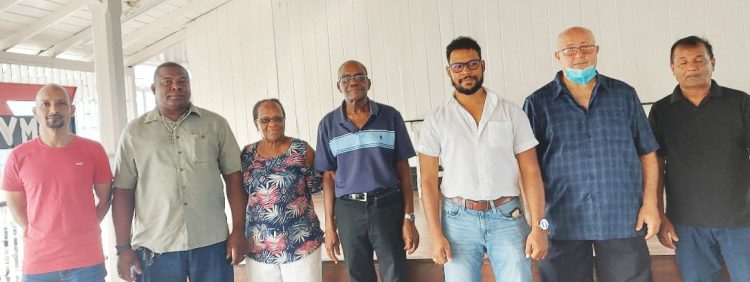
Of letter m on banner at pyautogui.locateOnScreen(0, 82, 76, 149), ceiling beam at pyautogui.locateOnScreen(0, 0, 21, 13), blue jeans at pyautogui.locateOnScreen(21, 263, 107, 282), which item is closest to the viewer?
blue jeans at pyautogui.locateOnScreen(21, 263, 107, 282)

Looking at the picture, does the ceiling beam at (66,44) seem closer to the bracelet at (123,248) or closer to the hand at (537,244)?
the bracelet at (123,248)

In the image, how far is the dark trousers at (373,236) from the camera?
91.0 inches

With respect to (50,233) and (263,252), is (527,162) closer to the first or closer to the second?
(263,252)

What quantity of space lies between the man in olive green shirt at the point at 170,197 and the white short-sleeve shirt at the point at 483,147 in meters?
1.00

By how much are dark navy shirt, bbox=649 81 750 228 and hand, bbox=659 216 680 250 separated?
36mm

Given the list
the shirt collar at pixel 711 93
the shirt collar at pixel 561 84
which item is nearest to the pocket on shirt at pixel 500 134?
the shirt collar at pixel 561 84

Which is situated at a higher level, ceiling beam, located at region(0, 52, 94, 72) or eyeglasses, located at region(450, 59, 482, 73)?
ceiling beam, located at region(0, 52, 94, 72)

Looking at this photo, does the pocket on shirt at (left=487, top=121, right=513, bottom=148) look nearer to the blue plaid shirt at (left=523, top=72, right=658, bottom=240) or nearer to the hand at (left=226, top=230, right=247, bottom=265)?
the blue plaid shirt at (left=523, top=72, right=658, bottom=240)

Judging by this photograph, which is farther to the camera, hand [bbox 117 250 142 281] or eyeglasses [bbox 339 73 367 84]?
eyeglasses [bbox 339 73 367 84]

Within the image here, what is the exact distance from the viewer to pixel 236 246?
2.35 metres

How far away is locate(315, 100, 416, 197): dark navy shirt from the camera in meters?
2.33

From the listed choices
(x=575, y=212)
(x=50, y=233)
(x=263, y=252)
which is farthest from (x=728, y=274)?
(x=50, y=233)

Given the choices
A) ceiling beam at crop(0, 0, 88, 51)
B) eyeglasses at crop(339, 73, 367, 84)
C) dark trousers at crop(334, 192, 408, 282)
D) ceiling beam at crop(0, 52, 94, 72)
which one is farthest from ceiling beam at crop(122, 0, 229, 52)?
dark trousers at crop(334, 192, 408, 282)

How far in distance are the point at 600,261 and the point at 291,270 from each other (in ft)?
4.34
